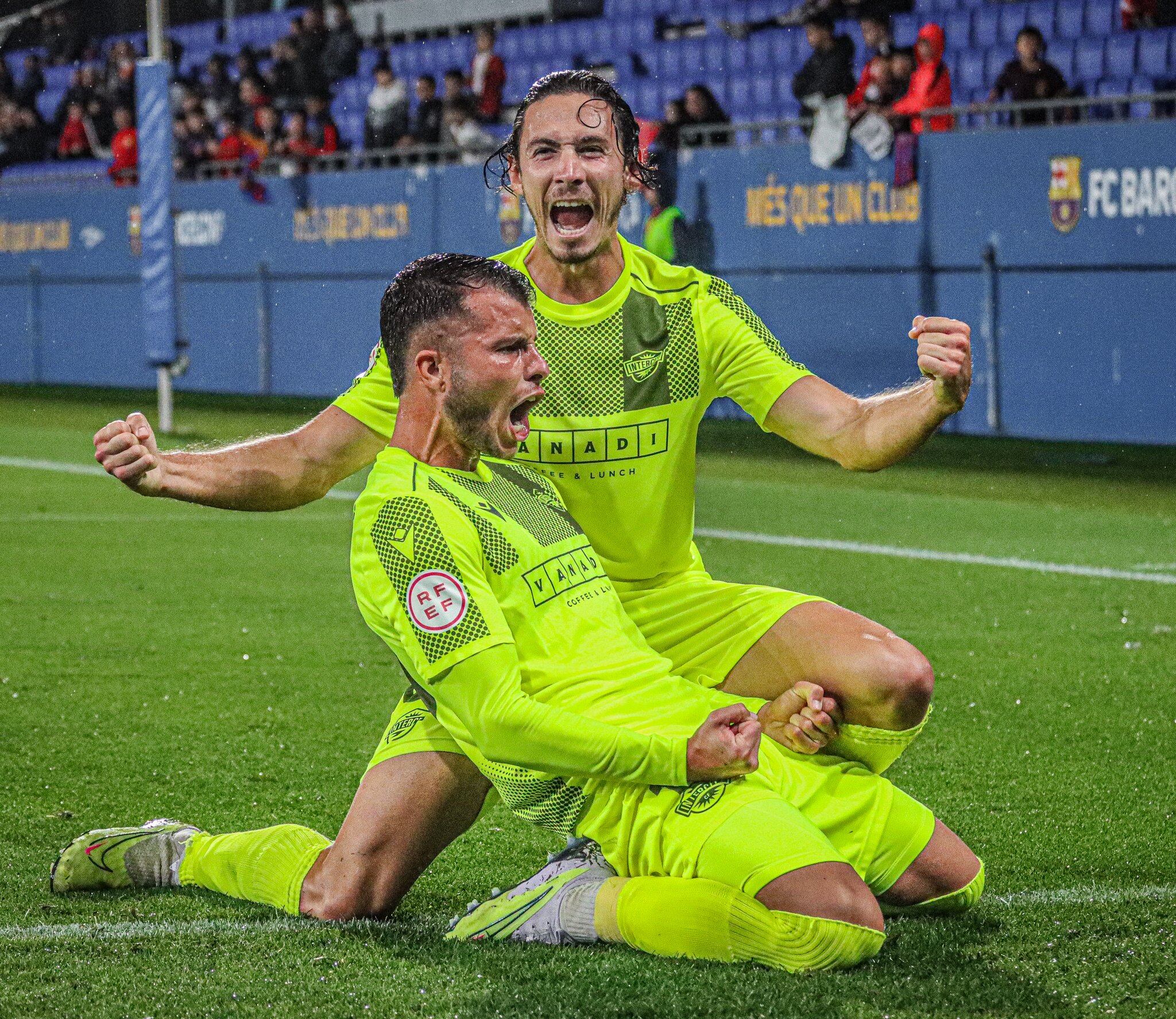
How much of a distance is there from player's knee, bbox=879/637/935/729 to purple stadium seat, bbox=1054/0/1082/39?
12.7 m

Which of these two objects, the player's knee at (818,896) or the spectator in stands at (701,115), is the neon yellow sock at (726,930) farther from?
the spectator in stands at (701,115)

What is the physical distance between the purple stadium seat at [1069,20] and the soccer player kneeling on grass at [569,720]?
42.4ft

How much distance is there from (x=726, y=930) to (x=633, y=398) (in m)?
1.26

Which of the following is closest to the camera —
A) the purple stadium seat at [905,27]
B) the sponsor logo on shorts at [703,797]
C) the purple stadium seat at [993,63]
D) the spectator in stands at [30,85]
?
the sponsor logo on shorts at [703,797]

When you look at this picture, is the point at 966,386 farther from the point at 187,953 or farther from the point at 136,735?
the point at 136,735

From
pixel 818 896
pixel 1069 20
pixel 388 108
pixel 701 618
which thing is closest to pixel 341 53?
pixel 388 108

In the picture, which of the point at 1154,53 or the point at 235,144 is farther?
the point at 235,144

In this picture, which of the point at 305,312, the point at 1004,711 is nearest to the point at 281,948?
the point at 1004,711

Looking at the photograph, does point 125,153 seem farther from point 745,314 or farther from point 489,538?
point 489,538

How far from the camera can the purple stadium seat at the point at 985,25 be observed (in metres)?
16.0

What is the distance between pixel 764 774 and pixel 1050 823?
4.28ft

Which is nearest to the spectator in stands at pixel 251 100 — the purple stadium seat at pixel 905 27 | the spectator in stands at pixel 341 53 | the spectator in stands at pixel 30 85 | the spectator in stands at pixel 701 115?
the spectator in stands at pixel 341 53

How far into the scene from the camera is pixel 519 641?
3.41 m

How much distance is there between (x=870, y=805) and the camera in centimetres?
365
